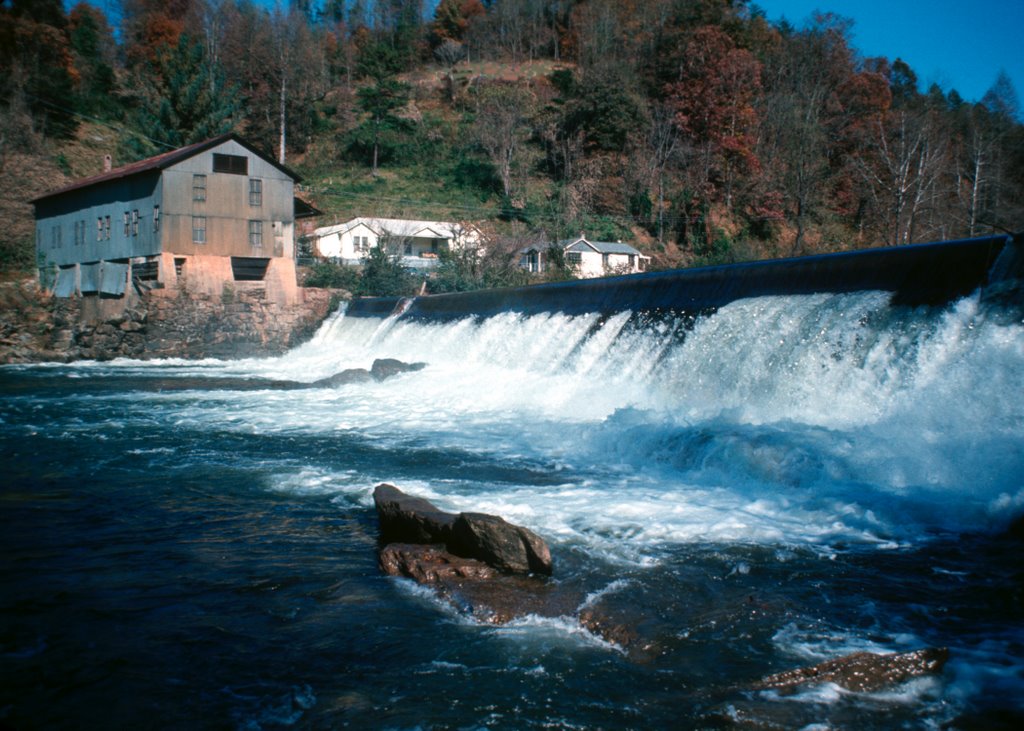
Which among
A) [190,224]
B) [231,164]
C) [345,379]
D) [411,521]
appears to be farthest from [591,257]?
[411,521]

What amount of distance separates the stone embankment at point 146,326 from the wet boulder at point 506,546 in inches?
893

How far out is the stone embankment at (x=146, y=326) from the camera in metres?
24.1

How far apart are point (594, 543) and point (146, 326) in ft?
76.1

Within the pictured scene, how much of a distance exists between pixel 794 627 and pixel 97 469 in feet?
24.1

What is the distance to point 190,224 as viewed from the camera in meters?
26.3

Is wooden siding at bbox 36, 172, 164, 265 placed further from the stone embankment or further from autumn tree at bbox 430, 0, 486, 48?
autumn tree at bbox 430, 0, 486, 48

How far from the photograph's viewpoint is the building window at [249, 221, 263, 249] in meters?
27.6

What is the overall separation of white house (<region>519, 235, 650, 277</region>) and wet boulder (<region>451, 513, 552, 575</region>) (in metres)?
31.8

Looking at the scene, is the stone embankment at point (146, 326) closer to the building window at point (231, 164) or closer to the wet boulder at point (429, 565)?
the building window at point (231, 164)

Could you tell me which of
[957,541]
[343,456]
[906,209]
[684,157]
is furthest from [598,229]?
[957,541]

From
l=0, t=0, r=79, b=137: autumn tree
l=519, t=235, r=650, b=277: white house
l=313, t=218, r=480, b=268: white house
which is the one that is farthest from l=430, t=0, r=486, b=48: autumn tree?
l=519, t=235, r=650, b=277: white house

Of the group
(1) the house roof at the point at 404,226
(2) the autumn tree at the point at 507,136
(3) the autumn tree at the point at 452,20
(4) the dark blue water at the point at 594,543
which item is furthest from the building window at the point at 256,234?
(3) the autumn tree at the point at 452,20

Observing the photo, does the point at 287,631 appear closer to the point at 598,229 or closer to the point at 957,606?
the point at 957,606

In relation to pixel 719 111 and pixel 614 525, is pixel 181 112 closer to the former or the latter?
pixel 719 111
